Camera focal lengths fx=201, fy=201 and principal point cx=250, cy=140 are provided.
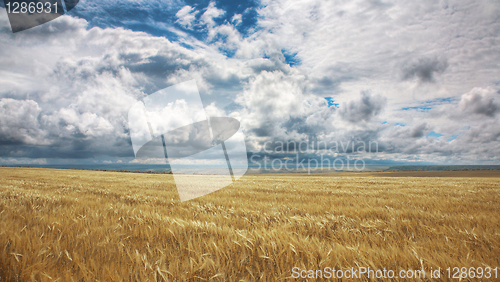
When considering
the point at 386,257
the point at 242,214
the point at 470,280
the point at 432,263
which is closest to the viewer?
the point at 470,280

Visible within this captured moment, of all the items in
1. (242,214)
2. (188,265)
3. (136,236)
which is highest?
(188,265)

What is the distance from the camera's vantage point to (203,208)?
5.30 meters

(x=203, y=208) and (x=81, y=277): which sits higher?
(x=81, y=277)

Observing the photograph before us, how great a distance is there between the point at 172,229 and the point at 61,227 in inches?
72.3

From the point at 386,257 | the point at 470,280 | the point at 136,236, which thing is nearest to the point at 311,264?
the point at 386,257

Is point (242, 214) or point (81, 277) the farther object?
point (242, 214)

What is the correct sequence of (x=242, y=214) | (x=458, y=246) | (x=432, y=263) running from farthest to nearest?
1. (x=242, y=214)
2. (x=458, y=246)
3. (x=432, y=263)

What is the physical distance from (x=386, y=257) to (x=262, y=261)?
4.53ft

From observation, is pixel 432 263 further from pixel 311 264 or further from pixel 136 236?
pixel 136 236

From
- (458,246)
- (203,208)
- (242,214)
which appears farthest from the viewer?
(203,208)

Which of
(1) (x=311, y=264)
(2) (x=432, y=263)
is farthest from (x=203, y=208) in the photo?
(2) (x=432, y=263)

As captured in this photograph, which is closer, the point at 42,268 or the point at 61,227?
the point at 42,268

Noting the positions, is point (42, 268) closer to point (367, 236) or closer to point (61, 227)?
point (61, 227)

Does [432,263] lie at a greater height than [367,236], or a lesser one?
greater
